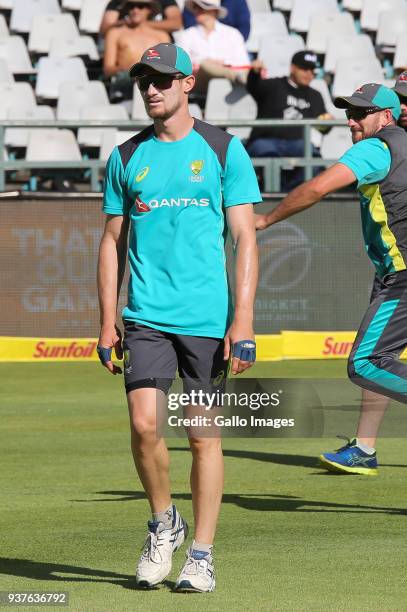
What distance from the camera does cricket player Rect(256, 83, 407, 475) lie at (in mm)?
6453

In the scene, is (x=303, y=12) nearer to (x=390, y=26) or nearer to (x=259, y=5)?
(x=259, y=5)

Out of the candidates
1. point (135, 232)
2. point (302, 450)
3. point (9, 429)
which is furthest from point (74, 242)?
point (135, 232)

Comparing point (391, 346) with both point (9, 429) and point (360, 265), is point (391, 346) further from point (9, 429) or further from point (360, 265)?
point (360, 265)

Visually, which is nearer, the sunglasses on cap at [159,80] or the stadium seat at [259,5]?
the sunglasses on cap at [159,80]

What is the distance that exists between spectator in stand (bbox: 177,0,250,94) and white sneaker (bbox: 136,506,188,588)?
1327 centimetres

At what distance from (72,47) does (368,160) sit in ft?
47.2

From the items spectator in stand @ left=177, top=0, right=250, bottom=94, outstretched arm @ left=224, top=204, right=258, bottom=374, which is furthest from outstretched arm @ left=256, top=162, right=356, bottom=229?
spectator in stand @ left=177, top=0, right=250, bottom=94

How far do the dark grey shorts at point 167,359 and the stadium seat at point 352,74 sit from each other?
14.8 metres

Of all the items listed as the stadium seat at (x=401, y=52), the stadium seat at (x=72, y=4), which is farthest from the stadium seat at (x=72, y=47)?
the stadium seat at (x=401, y=52)

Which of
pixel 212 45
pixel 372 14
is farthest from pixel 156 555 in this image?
pixel 372 14

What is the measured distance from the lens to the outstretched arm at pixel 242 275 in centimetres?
524

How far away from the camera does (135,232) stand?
214 inches

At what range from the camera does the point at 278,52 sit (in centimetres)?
2005

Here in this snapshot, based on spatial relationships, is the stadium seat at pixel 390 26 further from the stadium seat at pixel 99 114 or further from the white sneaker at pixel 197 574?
the white sneaker at pixel 197 574
